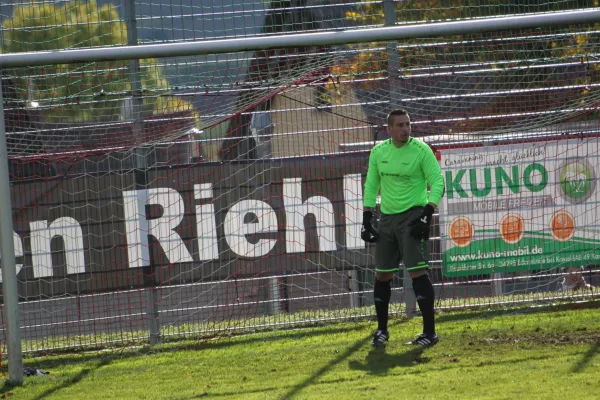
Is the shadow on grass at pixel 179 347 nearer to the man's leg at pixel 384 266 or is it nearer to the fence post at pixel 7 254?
the man's leg at pixel 384 266

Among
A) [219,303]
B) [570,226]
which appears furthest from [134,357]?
[570,226]

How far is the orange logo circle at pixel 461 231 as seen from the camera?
338 inches

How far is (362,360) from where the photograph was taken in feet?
21.1

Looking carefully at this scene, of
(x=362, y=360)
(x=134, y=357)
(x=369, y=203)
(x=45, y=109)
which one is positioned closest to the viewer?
(x=362, y=360)

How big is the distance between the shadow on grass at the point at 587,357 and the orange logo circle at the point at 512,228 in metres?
2.32

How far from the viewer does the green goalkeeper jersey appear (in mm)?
6566

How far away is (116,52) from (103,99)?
7.07 feet

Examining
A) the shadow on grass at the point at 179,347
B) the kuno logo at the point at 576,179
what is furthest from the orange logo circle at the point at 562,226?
the shadow on grass at the point at 179,347

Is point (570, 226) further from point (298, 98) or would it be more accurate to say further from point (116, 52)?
point (116, 52)

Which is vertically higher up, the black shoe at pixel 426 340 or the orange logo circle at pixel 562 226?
Answer: the orange logo circle at pixel 562 226

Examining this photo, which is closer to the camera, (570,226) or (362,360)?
(362,360)

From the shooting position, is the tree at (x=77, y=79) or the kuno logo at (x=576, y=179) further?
the kuno logo at (x=576, y=179)

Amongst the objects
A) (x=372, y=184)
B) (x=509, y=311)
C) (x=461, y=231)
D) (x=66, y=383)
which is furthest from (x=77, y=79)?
(x=509, y=311)

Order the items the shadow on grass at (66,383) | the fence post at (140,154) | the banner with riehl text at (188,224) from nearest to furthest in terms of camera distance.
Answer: the shadow on grass at (66,383) < the fence post at (140,154) < the banner with riehl text at (188,224)
